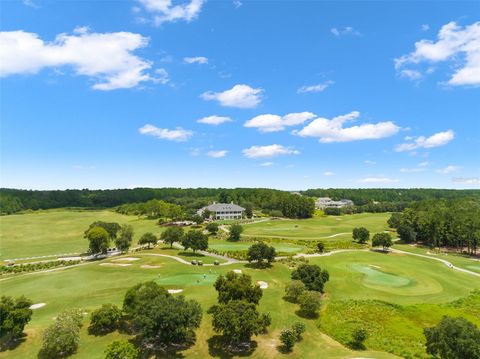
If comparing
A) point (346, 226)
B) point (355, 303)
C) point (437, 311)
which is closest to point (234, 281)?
point (355, 303)

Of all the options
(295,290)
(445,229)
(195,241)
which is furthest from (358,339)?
(445,229)

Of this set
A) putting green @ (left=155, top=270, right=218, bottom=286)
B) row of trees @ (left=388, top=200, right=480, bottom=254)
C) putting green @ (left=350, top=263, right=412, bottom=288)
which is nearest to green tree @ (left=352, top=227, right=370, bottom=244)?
row of trees @ (left=388, top=200, right=480, bottom=254)

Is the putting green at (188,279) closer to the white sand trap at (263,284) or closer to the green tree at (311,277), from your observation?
the white sand trap at (263,284)

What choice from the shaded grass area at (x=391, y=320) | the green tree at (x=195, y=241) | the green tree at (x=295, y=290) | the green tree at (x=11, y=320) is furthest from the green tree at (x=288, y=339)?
the green tree at (x=195, y=241)

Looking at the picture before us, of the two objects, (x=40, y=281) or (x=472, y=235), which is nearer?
(x=40, y=281)

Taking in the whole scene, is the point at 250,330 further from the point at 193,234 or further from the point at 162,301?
the point at 193,234
